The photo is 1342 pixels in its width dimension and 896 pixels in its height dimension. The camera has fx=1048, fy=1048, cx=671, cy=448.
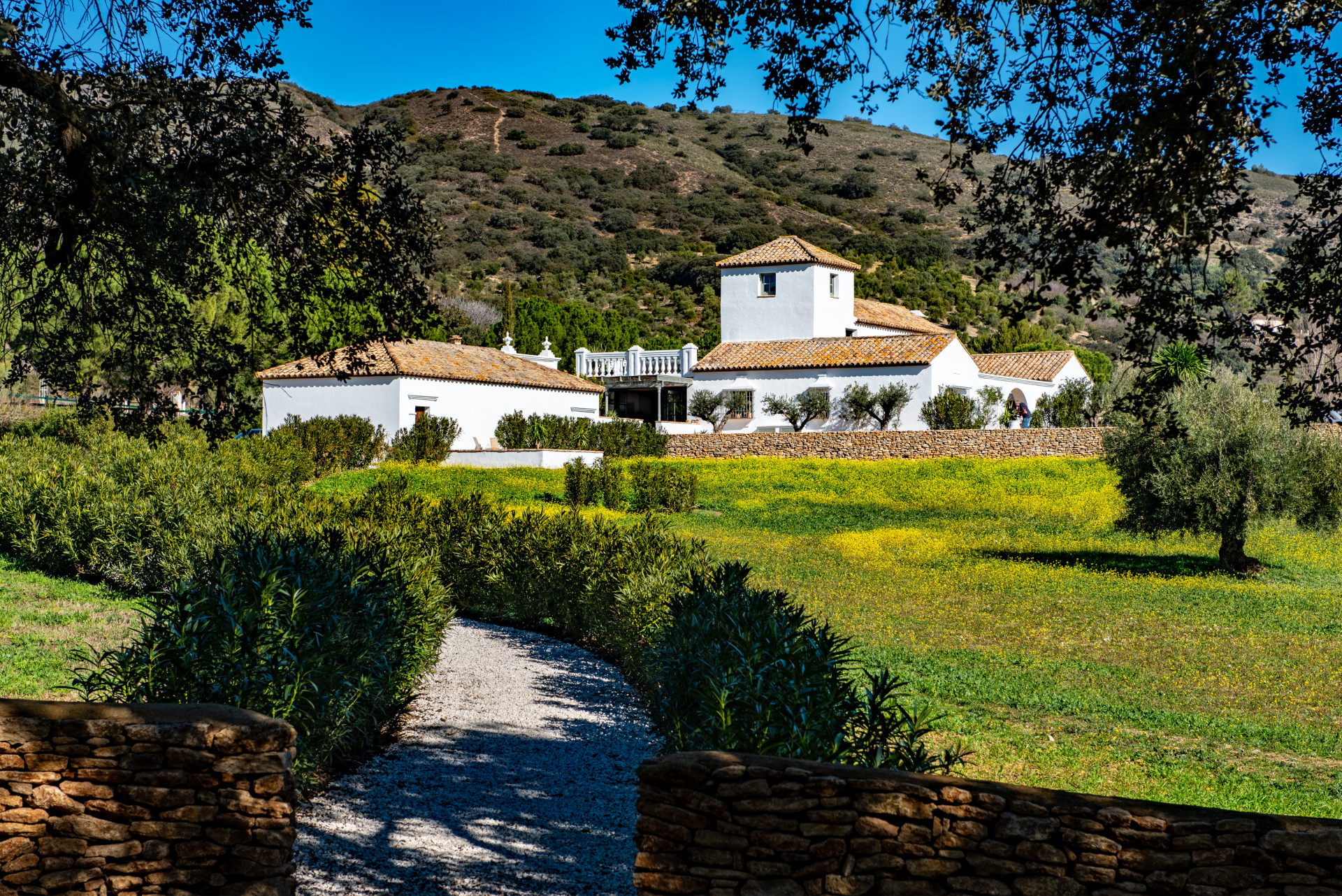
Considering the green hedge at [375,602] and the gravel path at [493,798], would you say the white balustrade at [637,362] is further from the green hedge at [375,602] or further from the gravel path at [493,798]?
the gravel path at [493,798]

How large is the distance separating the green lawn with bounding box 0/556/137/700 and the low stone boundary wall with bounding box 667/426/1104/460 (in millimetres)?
24528

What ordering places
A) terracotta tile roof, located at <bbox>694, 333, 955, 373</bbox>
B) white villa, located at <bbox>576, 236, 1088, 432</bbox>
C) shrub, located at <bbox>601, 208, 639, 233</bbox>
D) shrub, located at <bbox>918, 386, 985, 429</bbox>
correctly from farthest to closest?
shrub, located at <bbox>601, 208, 639, 233</bbox> < white villa, located at <bbox>576, 236, 1088, 432</bbox> < terracotta tile roof, located at <bbox>694, 333, 955, 373</bbox> < shrub, located at <bbox>918, 386, 985, 429</bbox>

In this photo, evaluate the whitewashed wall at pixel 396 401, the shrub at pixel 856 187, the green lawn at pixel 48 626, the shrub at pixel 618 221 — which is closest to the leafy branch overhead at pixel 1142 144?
the green lawn at pixel 48 626

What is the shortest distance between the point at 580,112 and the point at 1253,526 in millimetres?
109806

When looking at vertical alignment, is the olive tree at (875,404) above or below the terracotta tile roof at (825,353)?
below

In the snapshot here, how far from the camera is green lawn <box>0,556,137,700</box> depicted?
29.9 ft

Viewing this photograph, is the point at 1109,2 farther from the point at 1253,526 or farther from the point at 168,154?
the point at 1253,526

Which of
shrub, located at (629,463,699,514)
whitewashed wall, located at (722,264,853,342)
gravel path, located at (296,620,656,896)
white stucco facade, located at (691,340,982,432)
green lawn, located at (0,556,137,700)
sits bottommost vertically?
gravel path, located at (296,620,656,896)

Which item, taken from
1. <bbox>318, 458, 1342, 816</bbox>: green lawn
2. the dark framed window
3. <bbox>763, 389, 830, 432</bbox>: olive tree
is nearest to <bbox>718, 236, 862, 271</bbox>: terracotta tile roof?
the dark framed window

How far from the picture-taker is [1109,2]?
20.8 feet

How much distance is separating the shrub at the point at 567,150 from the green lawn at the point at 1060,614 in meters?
80.6

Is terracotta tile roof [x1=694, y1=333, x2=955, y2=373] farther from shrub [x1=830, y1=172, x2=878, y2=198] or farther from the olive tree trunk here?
shrub [x1=830, y1=172, x2=878, y2=198]

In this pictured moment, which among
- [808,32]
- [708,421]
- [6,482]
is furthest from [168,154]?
[708,421]

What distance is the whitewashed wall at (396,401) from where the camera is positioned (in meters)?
35.2
